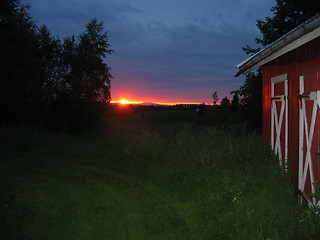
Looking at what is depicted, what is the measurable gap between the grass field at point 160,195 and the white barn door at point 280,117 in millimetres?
277

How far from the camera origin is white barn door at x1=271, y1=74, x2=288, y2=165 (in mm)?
7219

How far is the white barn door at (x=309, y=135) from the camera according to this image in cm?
523

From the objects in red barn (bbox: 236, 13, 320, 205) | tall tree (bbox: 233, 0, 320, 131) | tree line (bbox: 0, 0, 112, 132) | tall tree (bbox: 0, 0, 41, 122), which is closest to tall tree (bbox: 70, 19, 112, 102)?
tree line (bbox: 0, 0, 112, 132)

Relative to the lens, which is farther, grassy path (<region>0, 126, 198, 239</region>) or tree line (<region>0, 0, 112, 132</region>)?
tree line (<region>0, 0, 112, 132</region>)

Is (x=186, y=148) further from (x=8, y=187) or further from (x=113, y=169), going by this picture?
(x=8, y=187)

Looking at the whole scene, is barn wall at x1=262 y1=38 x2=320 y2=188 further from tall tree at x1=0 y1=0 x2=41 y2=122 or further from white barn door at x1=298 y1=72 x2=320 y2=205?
tall tree at x1=0 y1=0 x2=41 y2=122

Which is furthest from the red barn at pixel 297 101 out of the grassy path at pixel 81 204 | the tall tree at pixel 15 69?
the tall tree at pixel 15 69

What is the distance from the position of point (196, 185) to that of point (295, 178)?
2.15 metres

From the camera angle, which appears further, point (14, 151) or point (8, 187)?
point (14, 151)

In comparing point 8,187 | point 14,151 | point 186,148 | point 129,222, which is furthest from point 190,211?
point 14,151

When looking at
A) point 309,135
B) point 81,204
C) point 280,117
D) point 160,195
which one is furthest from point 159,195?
point 309,135

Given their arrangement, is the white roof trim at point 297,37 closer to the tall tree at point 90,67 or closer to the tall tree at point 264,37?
the tall tree at point 264,37

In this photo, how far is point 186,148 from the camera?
32.9ft

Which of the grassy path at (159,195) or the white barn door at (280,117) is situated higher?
the white barn door at (280,117)
